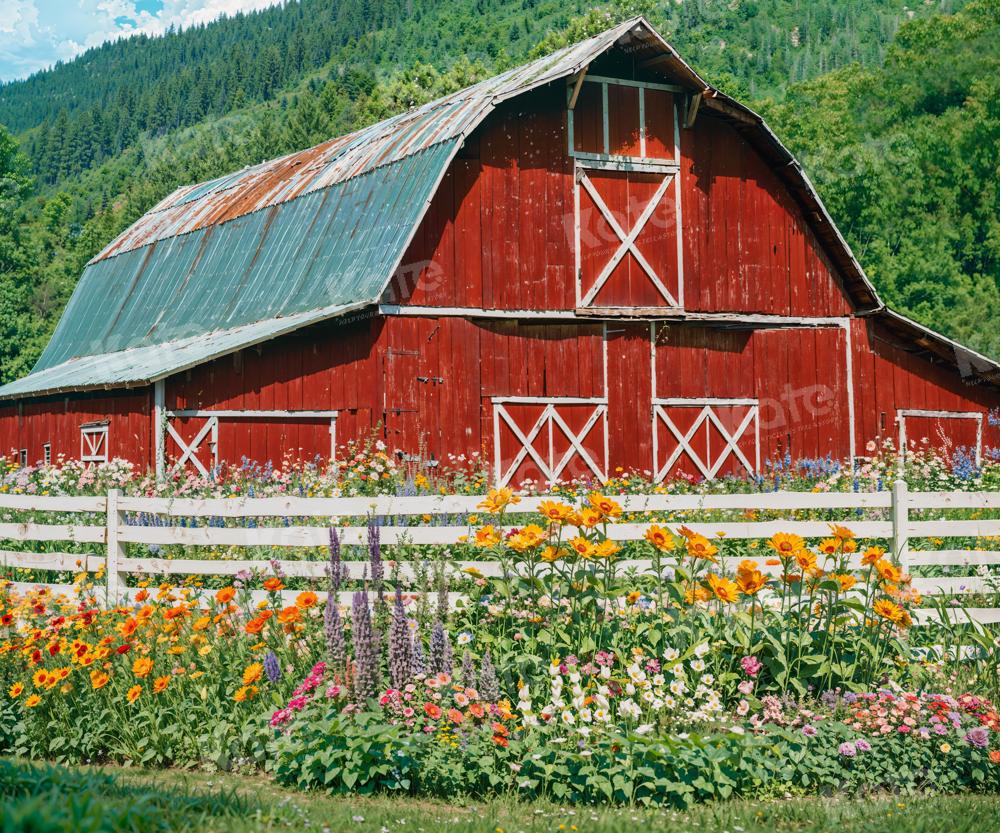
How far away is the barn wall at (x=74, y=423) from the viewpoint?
1834 centimetres

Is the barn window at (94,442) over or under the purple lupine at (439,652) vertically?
over

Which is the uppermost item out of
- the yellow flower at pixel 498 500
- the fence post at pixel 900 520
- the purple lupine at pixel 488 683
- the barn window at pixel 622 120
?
the barn window at pixel 622 120

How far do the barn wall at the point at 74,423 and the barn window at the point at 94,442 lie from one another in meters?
0.12

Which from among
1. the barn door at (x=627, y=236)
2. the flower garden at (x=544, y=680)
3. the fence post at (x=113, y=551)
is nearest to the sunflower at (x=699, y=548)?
the flower garden at (x=544, y=680)

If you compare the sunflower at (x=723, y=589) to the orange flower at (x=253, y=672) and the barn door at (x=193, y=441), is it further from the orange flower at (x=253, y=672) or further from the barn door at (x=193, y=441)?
the barn door at (x=193, y=441)

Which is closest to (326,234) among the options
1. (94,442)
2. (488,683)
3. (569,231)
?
(569,231)

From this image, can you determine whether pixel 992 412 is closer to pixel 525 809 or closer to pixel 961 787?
pixel 961 787

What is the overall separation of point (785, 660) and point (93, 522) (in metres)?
7.69

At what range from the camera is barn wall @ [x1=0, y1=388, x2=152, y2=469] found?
60.2 ft

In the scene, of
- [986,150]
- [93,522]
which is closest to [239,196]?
[93,522]

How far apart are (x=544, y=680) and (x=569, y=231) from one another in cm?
1282

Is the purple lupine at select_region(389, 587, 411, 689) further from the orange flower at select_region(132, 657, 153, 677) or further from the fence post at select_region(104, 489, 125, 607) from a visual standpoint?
the fence post at select_region(104, 489, 125, 607)

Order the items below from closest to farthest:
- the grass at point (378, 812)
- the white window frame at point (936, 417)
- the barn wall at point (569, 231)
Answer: the grass at point (378, 812) → the barn wall at point (569, 231) → the white window frame at point (936, 417)

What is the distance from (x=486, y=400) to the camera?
18.6 metres
